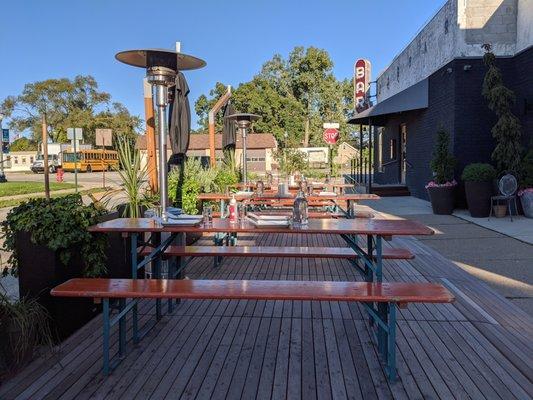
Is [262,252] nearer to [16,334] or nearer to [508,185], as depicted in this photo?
[16,334]

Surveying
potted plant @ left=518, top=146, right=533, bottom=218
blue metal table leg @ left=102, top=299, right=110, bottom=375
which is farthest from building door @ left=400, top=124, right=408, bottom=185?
blue metal table leg @ left=102, top=299, right=110, bottom=375

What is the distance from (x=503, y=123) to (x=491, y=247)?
4025 mm

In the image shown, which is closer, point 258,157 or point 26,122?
point 258,157

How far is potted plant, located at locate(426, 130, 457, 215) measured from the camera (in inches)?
433

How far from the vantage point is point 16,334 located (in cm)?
307

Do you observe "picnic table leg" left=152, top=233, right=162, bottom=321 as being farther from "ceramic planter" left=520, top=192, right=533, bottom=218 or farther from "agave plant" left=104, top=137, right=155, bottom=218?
"ceramic planter" left=520, top=192, right=533, bottom=218

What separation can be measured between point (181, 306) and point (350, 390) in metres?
2.00

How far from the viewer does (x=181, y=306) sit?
441 cm

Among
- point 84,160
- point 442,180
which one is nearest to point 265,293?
point 442,180

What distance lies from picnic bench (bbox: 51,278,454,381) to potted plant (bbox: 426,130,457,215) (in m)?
8.39

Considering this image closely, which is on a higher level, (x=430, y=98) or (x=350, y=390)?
(x=430, y=98)

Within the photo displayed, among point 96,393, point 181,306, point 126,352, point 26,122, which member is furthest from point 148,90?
point 26,122

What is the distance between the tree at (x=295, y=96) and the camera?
141 feet

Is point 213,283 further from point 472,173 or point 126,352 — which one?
point 472,173
